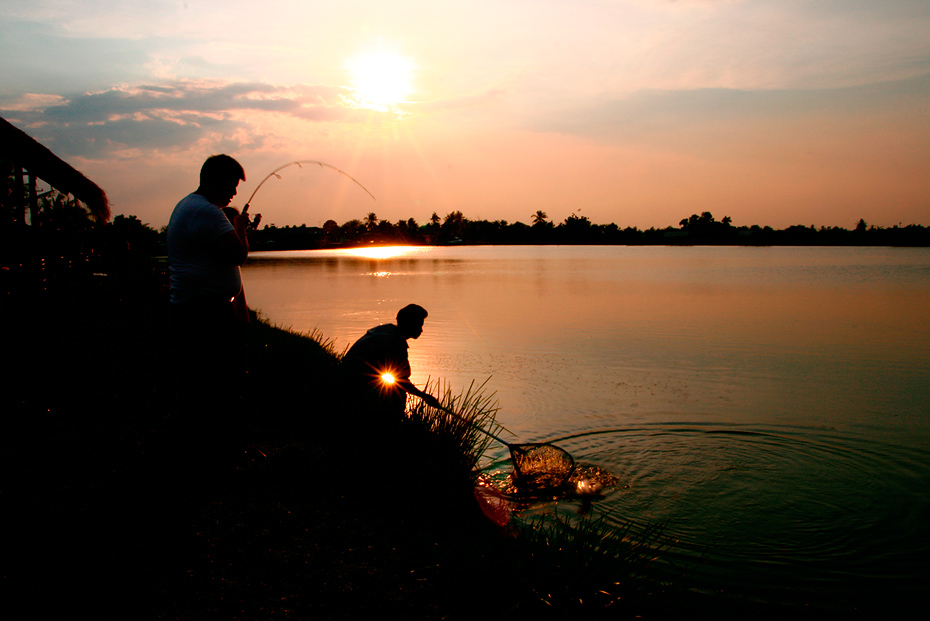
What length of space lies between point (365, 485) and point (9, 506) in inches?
90.4

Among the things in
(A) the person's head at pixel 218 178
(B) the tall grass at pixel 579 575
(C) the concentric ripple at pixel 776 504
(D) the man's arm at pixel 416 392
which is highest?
(A) the person's head at pixel 218 178

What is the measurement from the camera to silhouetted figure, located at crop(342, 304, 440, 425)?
6117 millimetres

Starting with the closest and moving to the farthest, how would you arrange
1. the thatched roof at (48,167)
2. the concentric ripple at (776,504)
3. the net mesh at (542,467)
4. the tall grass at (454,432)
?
the concentric ripple at (776,504)
the tall grass at (454,432)
the net mesh at (542,467)
the thatched roof at (48,167)

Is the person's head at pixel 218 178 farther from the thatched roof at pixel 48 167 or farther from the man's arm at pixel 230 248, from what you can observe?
the thatched roof at pixel 48 167

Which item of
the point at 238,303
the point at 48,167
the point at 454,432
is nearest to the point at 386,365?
the point at 454,432

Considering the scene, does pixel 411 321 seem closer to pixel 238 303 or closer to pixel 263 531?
pixel 238 303

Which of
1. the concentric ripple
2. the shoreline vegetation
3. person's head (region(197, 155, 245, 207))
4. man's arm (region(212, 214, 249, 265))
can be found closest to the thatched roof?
the shoreline vegetation

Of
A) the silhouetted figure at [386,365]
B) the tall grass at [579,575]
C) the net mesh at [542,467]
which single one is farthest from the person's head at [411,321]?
the tall grass at [579,575]

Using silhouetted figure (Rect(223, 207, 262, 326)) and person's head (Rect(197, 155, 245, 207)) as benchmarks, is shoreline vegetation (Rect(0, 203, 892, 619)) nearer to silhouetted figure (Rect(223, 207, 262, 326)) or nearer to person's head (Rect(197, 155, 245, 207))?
silhouetted figure (Rect(223, 207, 262, 326))

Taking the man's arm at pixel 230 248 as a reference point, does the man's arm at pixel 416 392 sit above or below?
below

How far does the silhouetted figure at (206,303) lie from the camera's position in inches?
163

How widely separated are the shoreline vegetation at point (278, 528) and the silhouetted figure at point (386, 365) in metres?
0.24

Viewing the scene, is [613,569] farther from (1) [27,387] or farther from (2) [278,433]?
(1) [27,387]

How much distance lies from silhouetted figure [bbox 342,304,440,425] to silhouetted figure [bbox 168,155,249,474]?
1877mm
